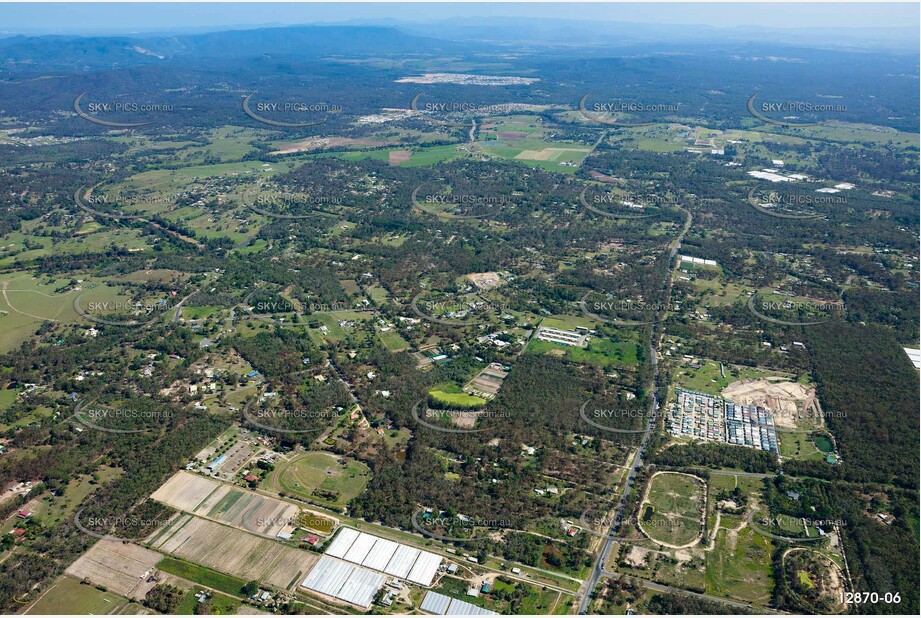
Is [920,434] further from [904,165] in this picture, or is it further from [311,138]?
[311,138]

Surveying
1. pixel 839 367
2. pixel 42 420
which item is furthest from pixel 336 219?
pixel 839 367
